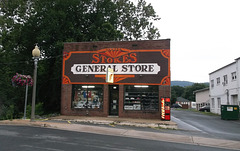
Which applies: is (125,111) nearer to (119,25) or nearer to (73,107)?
(73,107)

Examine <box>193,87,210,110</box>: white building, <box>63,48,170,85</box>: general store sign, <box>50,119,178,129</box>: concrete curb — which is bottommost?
<box>50,119,178,129</box>: concrete curb

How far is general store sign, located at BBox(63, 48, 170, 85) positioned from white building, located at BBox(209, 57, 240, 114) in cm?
1418

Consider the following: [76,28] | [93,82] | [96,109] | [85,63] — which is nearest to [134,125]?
[96,109]

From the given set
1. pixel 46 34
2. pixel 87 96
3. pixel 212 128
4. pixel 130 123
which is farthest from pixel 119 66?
pixel 46 34

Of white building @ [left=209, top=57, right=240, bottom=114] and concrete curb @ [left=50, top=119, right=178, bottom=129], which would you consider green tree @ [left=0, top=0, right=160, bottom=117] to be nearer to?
concrete curb @ [left=50, top=119, right=178, bottom=129]

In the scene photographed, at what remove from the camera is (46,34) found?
23.2 meters

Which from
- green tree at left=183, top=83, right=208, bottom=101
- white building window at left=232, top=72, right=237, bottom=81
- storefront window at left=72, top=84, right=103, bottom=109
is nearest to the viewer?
storefront window at left=72, top=84, right=103, bottom=109

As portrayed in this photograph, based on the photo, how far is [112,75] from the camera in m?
16.9

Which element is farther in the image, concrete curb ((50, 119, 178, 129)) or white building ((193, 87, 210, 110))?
white building ((193, 87, 210, 110))

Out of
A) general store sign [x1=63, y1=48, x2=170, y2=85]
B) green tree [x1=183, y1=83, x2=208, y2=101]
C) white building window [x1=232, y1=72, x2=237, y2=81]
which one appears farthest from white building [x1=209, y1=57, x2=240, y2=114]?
green tree [x1=183, y1=83, x2=208, y2=101]

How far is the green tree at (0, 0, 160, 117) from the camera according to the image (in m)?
23.3

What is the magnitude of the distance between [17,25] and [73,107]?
1508 cm

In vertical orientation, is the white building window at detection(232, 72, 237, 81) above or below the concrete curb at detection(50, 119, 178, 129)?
above

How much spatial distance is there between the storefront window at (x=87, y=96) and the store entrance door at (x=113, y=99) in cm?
81
